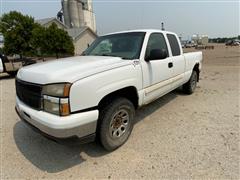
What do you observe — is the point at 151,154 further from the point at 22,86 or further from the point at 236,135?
the point at 22,86

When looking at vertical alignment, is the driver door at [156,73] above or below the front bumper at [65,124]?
above

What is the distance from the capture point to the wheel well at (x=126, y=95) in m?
2.79

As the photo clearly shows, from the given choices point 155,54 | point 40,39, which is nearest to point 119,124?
point 155,54

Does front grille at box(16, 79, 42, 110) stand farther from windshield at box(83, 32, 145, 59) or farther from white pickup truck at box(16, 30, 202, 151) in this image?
windshield at box(83, 32, 145, 59)

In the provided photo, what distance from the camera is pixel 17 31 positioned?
24.5 m

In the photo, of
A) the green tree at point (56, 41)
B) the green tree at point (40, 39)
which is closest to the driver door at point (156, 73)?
the green tree at point (56, 41)

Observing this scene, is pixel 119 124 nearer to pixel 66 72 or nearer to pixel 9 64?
pixel 66 72

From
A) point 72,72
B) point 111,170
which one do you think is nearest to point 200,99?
point 111,170

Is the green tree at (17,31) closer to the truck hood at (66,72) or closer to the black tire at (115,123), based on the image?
the truck hood at (66,72)

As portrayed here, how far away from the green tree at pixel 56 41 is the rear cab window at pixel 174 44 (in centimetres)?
2044

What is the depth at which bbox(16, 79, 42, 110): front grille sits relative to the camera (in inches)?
97.6

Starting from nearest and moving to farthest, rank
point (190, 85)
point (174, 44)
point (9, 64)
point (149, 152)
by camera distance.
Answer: point (149, 152) → point (174, 44) → point (190, 85) → point (9, 64)

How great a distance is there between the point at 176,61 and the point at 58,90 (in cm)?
303

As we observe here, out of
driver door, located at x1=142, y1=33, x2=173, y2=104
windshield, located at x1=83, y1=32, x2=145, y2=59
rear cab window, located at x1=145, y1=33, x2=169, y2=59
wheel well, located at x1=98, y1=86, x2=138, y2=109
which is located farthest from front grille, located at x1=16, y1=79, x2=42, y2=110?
rear cab window, located at x1=145, y1=33, x2=169, y2=59
